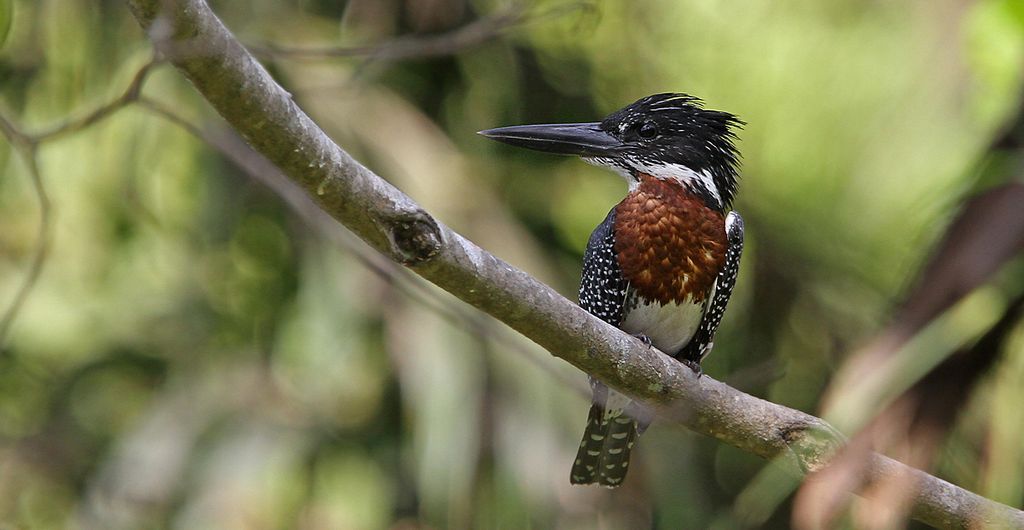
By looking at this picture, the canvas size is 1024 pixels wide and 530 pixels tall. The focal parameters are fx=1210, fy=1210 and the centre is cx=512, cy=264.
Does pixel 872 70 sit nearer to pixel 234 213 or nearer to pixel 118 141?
pixel 234 213

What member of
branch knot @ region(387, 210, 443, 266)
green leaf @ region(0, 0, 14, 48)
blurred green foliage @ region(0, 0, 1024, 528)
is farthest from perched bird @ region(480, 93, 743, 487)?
green leaf @ region(0, 0, 14, 48)

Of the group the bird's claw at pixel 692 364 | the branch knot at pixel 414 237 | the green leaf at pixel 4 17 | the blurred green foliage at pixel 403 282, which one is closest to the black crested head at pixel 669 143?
the bird's claw at pixel 692 364

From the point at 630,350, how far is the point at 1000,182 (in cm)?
73

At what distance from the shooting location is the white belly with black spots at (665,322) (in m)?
2.91

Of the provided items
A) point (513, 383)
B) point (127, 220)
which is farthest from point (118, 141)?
point (513, 383)

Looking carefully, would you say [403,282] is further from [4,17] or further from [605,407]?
[4,17]

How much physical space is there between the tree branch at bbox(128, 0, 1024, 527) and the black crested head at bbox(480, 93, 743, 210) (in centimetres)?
74

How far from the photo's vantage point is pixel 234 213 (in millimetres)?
4203

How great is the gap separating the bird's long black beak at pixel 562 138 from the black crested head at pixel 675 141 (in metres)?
0.03

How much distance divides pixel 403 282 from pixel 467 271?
191 cm

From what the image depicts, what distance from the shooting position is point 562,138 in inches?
111

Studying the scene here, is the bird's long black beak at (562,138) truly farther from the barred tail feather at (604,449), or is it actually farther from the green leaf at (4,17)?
the green leaf at (4,17)

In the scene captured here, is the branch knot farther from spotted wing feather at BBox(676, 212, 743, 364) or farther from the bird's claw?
spotted wing feather at BBox(676, 212, 743, 364)

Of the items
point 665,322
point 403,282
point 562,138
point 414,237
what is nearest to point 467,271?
point 414,237
